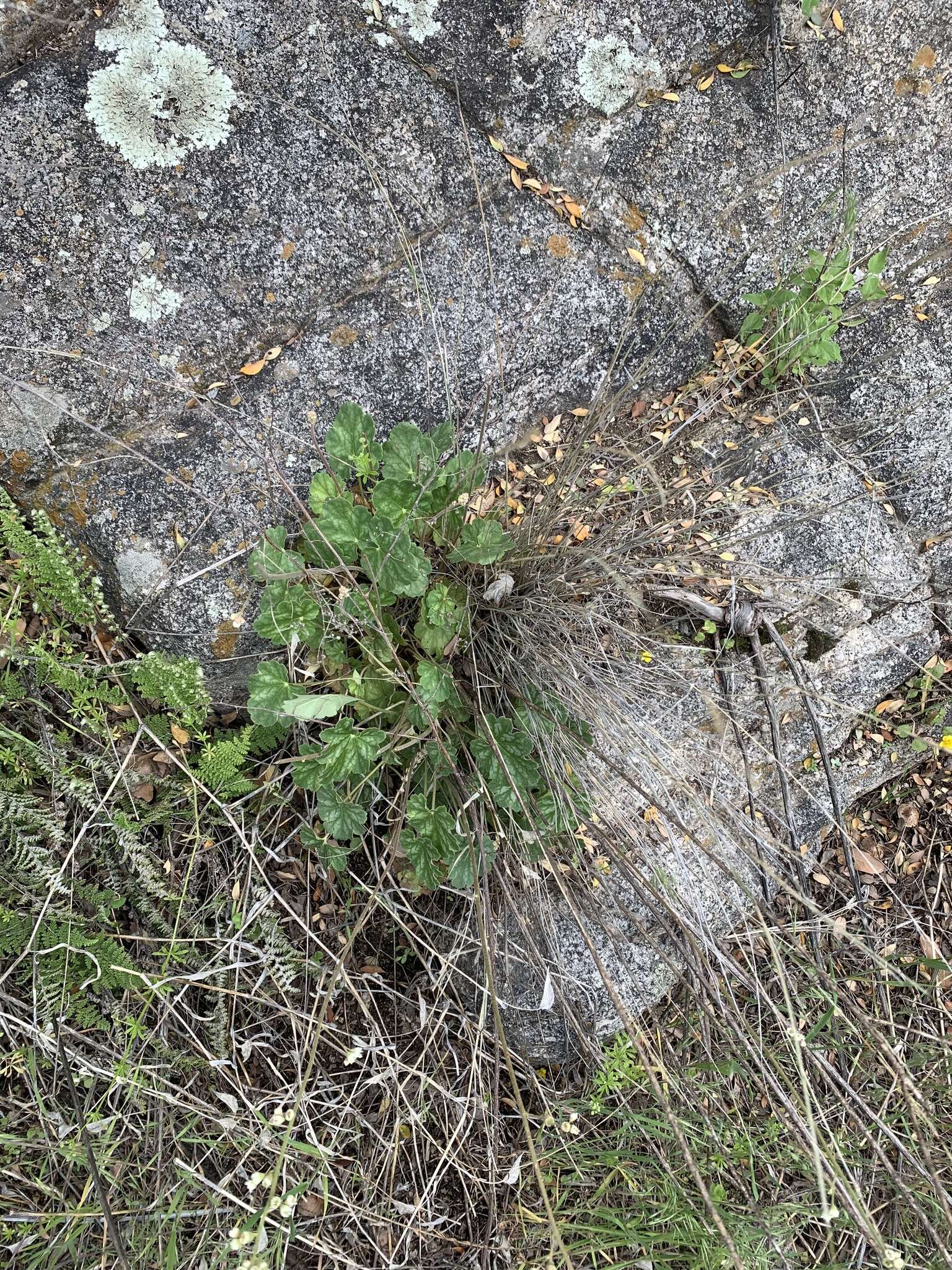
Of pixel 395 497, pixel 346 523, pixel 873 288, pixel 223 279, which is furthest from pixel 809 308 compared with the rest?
pixel 223 279

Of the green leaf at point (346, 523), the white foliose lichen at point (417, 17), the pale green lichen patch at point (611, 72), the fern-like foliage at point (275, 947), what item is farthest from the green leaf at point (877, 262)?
the fern-like foliage at point (275, 947)

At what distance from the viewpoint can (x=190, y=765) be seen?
2.30 meters

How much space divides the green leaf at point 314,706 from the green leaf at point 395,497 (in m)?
0.44

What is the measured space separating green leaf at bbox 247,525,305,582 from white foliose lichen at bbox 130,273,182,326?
653mm

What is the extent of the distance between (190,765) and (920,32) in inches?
122

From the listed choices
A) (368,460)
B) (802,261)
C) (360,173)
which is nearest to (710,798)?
(368,460)

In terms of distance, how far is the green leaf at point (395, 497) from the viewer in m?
2.01

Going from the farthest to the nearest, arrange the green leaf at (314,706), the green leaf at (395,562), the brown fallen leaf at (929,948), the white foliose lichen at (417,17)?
the brown fallen leaf at (929,948) → the white foliose lichen at (417,17) → the green leaf at (395,562) → the green leaf at (314,706)

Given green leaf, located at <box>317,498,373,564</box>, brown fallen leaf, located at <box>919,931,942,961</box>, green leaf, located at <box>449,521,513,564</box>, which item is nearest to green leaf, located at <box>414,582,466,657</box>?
green leaf, located at <box>449,521,513,564</box>

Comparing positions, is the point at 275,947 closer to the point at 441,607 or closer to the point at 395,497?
the point at 441,607

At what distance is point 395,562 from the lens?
1.97m

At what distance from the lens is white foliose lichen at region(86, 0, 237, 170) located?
2123mm

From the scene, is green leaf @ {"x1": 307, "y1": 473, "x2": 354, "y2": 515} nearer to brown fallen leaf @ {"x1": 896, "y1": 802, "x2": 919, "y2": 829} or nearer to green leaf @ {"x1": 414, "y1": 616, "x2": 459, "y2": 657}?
green leaf @ {"x1": 414, "y1": 616, "x2": 459, "y2": 657}

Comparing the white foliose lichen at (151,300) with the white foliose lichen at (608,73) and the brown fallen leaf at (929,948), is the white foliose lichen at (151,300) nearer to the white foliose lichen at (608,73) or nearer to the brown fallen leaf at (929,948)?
the white foliose lichen at (608,73)
